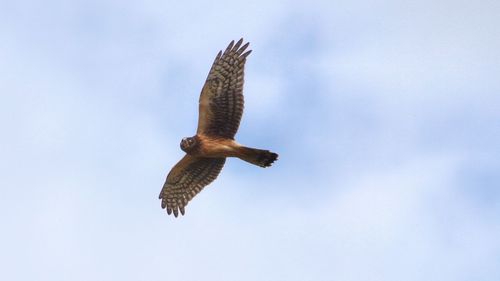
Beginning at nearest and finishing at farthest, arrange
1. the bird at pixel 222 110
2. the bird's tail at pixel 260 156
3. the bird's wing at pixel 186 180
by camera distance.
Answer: the bird's tail at pixel 260 156 → the bird at pixel 222 110 → the bird's wing at pixel 186 180

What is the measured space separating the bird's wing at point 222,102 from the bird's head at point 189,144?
0.26m

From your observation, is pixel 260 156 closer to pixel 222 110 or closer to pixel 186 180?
pixel 222 110

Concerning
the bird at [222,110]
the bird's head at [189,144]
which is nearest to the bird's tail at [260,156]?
the bird at [222,110]

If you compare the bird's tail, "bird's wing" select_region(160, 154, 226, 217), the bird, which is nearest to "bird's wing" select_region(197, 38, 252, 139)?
the bird

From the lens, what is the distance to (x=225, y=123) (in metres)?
30.2

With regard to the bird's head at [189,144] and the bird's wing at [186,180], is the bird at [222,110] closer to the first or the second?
the bird's head at [189,144]

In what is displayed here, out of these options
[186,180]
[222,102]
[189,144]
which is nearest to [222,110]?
[222,102]

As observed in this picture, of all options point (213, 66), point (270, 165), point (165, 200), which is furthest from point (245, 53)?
point (165, 200)

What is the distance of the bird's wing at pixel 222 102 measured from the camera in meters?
30.2

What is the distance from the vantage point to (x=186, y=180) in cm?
3256

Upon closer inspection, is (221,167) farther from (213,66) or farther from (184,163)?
(213,66)

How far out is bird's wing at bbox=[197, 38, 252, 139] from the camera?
30.2 m

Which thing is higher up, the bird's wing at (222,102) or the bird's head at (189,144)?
the bird's wing at (222,102)

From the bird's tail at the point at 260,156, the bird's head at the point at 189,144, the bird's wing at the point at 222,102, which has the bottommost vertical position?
the bird's tail at the point at 260,156
